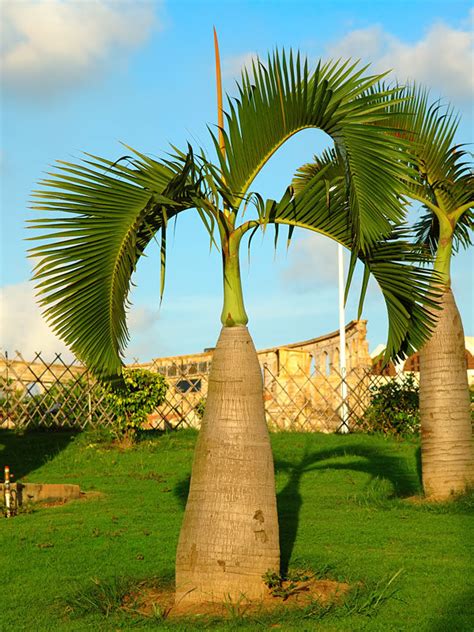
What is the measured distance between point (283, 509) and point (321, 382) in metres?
10.4

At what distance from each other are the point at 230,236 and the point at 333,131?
1022 mm

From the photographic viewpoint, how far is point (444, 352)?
9.12m

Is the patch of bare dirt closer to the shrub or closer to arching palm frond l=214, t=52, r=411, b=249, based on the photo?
A: arching palm frond l=214, t=52, r=411, b=249

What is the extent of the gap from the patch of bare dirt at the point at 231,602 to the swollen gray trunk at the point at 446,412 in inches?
137

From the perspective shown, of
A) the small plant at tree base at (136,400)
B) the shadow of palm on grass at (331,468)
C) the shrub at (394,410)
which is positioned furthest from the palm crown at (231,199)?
the shrub at (394,410)

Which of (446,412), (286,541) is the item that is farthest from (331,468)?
(286,541)

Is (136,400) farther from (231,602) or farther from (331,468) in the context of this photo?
(231,602)

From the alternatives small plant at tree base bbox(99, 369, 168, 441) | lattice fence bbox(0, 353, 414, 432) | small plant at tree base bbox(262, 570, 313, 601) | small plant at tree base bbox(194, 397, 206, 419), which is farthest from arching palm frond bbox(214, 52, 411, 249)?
small plant at tree base bbox(194, 397, 206, 419)

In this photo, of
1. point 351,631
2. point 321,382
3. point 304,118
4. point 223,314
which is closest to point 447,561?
point 351,631

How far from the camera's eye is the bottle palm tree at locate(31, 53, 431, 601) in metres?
5.38

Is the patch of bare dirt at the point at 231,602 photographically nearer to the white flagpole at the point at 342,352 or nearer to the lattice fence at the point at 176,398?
the lattice fence at the point at 176,398

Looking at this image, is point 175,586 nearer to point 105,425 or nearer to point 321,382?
point 105,425

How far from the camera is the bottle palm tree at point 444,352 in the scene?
8984 millimetres

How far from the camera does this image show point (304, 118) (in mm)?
5637
